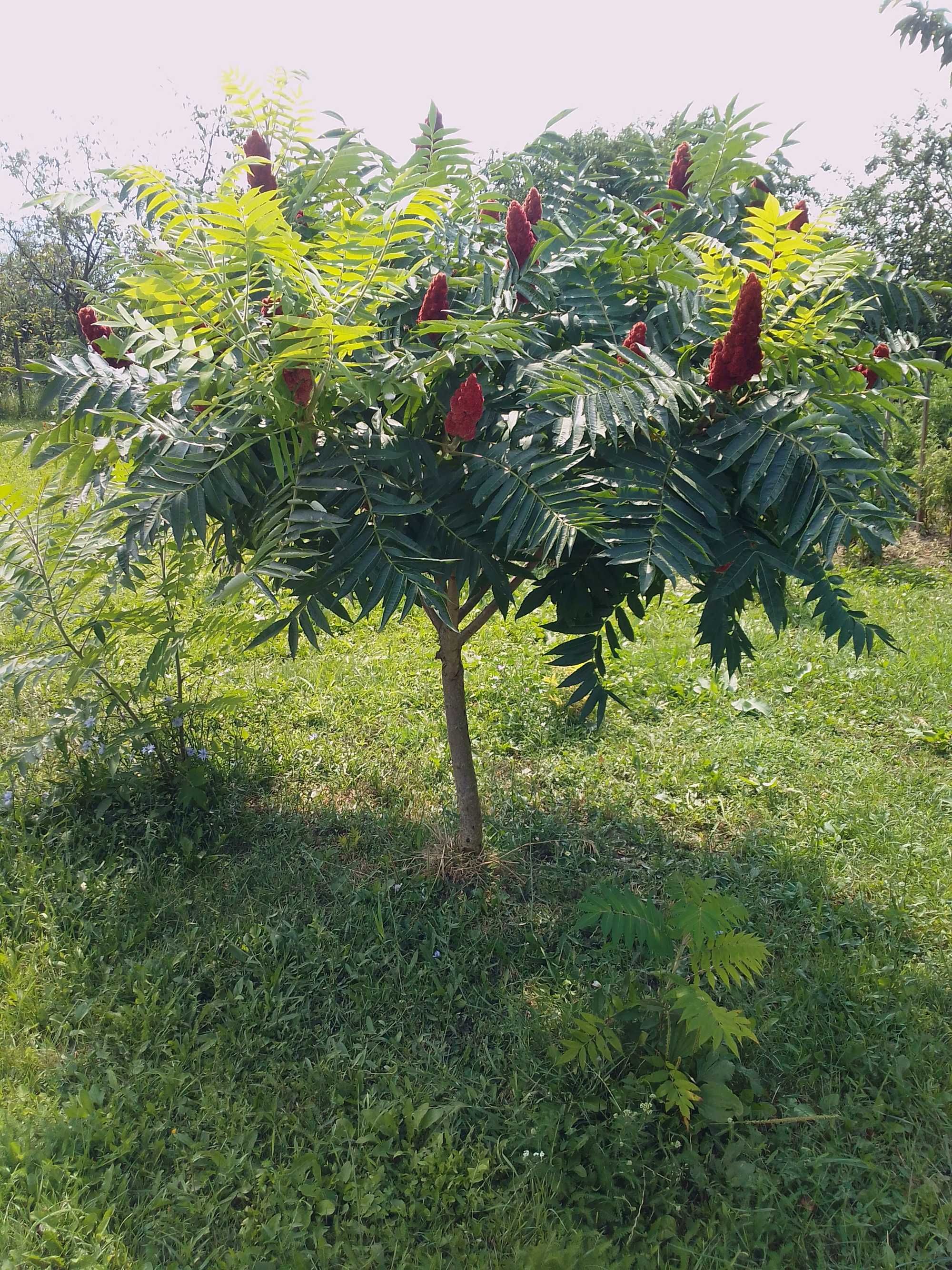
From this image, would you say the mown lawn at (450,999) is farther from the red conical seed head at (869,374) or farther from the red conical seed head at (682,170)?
the red conical seed head at (682,170)

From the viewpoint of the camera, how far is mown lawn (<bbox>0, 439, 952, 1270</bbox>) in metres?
1.99

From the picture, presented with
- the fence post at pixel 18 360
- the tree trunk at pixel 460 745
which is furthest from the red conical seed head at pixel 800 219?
the fence post at pixel 18 360

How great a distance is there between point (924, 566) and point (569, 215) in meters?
5.66

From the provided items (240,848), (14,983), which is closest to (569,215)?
(240,848)

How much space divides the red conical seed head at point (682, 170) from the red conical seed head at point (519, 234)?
2.22ft

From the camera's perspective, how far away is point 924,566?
7031 mm

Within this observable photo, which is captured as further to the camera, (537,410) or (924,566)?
(924,566)

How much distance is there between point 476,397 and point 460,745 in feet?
5.07

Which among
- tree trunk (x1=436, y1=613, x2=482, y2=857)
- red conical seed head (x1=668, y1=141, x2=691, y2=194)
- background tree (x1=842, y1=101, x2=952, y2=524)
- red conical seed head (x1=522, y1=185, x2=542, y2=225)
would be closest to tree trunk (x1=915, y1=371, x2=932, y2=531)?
background tree (x1=842, y1=101, x2=952, y2=524)

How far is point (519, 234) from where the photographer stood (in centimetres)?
216

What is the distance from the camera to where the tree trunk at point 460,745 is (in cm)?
305

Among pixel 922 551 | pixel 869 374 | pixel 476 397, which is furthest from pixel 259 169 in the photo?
pixel 922 551

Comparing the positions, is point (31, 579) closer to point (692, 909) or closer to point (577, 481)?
point (577, 481)

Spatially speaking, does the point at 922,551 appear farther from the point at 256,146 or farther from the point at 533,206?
the point at 256,146
